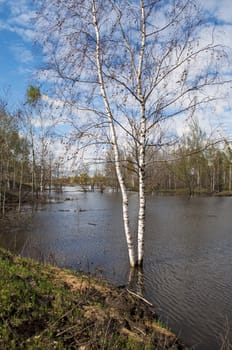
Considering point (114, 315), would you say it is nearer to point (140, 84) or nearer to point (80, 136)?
point (80, 136)

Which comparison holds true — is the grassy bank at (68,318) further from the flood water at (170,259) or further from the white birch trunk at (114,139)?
the white birch trunk at (114,139)

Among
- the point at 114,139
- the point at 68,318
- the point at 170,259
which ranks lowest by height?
the point at 170,259

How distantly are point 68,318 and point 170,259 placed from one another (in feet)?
20.4

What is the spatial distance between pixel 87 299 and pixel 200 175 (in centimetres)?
5217

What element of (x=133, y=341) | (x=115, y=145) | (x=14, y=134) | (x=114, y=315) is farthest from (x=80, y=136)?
(x=14, y=134)

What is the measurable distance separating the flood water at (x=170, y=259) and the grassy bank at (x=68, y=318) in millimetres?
1033

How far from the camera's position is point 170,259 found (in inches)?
361

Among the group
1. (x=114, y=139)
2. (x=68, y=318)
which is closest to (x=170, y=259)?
(x=114, y=139)

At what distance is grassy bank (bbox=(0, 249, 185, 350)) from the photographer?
3.04 metres

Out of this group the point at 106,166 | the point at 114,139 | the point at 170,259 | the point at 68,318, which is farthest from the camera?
the point at 106,166

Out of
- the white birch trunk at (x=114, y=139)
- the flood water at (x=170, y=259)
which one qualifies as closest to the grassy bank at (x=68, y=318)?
the flood water at (x=170, y=259)

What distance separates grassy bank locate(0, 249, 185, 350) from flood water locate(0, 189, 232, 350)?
103cm

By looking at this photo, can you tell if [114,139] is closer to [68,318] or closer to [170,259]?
[170,259]

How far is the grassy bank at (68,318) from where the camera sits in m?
3.04
